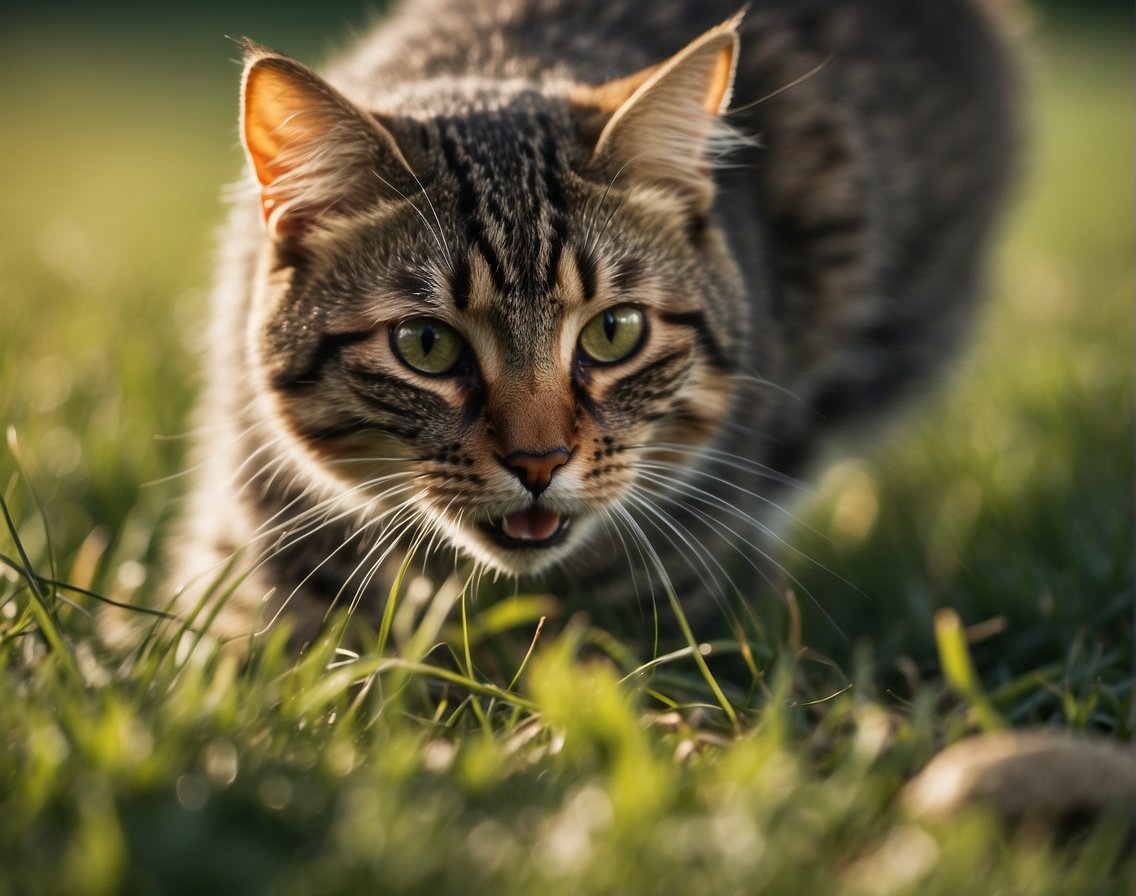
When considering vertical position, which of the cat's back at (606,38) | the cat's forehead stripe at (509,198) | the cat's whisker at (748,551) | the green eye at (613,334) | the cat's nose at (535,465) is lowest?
the cat's whisker at (748,551)

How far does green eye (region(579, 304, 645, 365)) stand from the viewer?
1.74 m

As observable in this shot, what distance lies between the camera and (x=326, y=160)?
1729mm

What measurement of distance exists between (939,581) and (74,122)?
704 centimetres

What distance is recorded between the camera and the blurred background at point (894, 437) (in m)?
2.05

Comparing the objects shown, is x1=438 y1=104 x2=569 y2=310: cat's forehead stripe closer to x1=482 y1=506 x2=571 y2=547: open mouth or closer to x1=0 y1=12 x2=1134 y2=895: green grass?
x1=482 y1=506 x2=571 y2=547: open mouth

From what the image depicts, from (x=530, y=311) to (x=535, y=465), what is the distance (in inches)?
8.7

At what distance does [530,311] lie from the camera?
5.43 ft

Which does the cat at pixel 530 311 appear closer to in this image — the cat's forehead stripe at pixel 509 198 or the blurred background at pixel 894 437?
the cat's forehead stripe at pixel 509 198

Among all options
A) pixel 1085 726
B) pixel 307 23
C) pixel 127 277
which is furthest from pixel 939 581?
pixel 307 23

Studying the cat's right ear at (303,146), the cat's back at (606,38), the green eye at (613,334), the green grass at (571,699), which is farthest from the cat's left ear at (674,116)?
the green grass at (571,699)

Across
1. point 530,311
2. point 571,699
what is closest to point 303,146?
point 530,311

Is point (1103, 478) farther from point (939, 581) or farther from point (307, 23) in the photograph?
point (307, 23)

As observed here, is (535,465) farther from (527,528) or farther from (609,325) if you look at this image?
(609,325)

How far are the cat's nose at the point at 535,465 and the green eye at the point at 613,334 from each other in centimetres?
19
